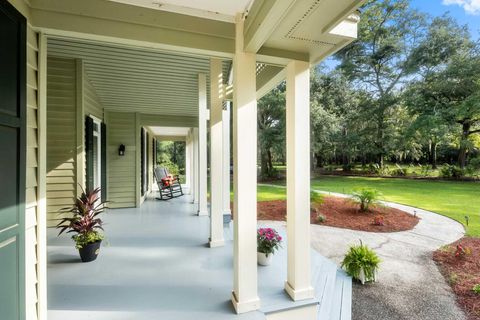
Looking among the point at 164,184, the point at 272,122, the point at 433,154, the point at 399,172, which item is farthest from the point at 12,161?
the point at 433,154

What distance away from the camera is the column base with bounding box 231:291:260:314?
1966 millimetres

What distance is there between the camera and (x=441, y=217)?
6.24m

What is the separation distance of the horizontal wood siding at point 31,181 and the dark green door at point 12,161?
0.09 metres

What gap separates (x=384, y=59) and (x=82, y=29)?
19.5m

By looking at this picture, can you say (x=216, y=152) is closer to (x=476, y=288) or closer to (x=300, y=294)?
(x=300, y=294)

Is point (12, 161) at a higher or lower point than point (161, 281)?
higher

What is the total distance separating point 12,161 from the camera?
4.80 feet

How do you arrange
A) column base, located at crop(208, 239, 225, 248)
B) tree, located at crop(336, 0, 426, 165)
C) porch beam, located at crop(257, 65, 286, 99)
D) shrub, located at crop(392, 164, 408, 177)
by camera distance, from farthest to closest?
1. tree, located at crop(336, 0, 426, 165)
2. shrub, located at crop(392, 164, 408, 177)
3. column base, located at crop(208, 239, 225, 248)
4. porch beam, located at crop(257, 65, 286, 99)

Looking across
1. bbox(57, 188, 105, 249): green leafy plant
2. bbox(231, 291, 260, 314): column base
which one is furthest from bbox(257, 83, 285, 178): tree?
bbox(231, 291, 260, 314): column base

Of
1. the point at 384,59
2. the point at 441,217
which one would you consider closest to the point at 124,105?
the point at 441,217

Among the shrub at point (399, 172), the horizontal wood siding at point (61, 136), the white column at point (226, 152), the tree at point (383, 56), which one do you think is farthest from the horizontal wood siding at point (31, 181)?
the tree at point (383, 56)

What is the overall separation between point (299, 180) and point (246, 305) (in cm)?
111

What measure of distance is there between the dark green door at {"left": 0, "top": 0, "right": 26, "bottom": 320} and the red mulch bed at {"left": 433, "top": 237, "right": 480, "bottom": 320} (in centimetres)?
406

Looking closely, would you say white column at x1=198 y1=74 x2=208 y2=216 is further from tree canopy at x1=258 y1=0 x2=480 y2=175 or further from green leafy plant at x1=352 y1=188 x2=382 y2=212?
tree canopy at x1=258 y1=0 x2=480 y2=175
